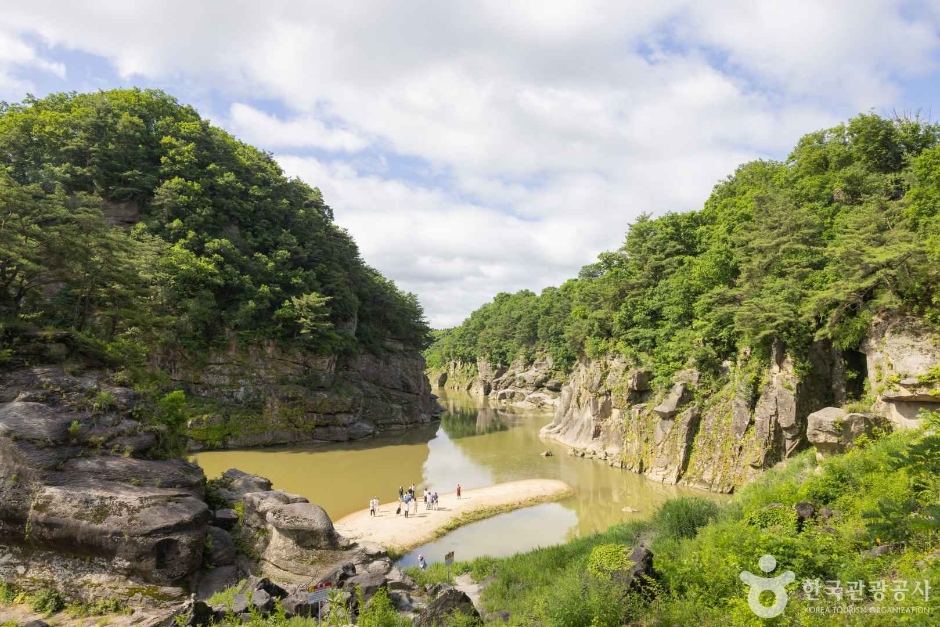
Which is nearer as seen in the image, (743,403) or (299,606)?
(299,606)

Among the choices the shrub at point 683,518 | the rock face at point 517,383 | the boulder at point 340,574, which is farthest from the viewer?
the rock face at point 517,383

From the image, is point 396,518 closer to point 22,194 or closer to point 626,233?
point 22,194

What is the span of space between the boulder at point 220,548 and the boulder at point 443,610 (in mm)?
7707

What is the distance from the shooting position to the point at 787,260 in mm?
23969

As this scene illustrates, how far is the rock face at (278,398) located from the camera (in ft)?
112

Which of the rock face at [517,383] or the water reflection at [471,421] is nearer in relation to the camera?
the water reflection at [471,421]

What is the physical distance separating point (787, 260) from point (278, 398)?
36718 mm

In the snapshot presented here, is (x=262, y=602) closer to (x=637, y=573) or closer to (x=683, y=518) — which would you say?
(x=637, y=573)

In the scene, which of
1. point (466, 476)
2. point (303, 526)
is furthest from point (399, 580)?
point (466, 476)

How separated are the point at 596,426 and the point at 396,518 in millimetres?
18894

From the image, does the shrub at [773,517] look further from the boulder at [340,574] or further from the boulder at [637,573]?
the boulder at [340,574]

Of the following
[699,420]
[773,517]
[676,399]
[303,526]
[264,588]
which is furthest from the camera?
[676,399]

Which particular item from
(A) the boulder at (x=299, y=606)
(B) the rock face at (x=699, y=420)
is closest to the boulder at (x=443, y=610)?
(A) the boulder at (x=299, y=606)

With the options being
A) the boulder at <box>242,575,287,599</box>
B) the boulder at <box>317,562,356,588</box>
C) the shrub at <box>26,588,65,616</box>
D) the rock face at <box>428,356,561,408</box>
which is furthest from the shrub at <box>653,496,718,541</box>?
the rock face at <box>428,356,561,408</box>
